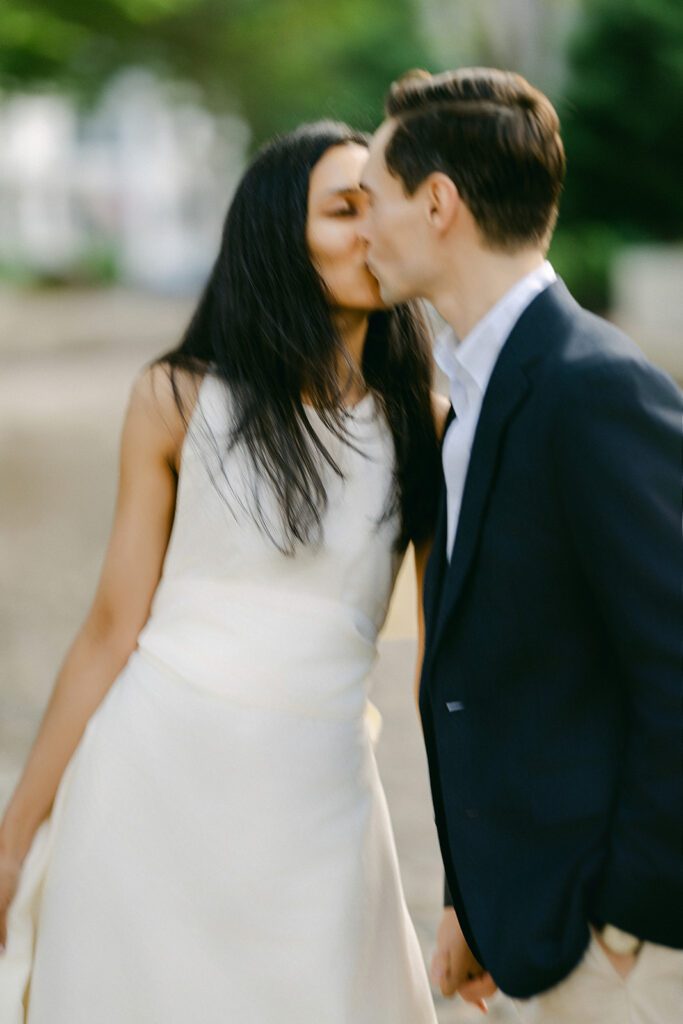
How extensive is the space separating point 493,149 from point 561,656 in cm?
78

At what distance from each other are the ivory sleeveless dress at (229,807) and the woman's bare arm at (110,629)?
0.18 feet

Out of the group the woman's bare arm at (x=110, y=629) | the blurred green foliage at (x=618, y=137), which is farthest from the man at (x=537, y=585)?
the blurred green foliage at (x=618, y=137)

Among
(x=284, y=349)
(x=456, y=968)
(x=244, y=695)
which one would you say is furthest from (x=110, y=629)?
(x=456, y=968)

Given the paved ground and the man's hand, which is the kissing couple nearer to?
the man's hand

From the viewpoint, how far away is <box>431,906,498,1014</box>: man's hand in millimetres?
2422

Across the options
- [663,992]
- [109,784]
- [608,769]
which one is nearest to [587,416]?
[608,769]

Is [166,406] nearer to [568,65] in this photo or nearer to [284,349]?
[284,349]

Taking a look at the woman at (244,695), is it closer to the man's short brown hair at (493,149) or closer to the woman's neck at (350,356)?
the woman's neck at (350,356)

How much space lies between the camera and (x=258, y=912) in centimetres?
250

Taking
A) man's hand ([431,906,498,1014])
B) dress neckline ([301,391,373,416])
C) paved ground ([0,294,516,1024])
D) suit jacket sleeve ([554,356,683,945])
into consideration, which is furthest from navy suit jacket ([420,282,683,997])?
paved ground ([0,294,516,1024])

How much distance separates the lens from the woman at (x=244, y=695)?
8.20 feet

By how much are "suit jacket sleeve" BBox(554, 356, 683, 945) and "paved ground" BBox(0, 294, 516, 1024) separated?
1950mm

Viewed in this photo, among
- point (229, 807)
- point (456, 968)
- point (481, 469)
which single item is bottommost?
point (456, 968)

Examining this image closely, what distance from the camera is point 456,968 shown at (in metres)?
2.43
